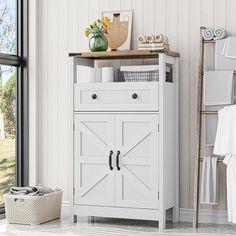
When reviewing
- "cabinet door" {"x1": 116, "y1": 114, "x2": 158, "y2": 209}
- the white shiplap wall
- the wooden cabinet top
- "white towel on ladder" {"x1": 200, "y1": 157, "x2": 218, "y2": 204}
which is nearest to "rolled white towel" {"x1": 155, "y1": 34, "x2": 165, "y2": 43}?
the wooden cabinet top

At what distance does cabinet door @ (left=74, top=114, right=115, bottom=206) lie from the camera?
16.9 feet

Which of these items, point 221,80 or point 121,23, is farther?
point 121,23

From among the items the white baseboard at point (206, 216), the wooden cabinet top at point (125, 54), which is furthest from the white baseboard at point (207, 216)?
the wooden cabinet top at point (125, 54)

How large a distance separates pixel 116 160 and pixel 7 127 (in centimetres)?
116

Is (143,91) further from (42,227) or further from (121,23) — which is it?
(42,227)

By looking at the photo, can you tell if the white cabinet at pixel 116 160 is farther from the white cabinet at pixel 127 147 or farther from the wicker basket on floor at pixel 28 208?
the wicker basket on floor at pixel 28 208

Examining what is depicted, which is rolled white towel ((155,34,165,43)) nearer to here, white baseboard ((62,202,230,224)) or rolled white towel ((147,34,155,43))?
rolled white towel ((147,34,155,43))

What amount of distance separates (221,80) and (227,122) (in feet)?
1.51

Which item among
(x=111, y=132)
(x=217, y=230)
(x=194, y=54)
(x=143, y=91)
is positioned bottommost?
(x=217, y=230)

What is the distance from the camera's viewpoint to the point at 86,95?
5.21 m

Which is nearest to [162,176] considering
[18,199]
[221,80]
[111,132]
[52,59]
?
[111,132]

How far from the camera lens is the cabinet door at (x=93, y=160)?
515 centimetres

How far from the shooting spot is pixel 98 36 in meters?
5.24

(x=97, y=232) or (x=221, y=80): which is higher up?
(x=221, y=80)
